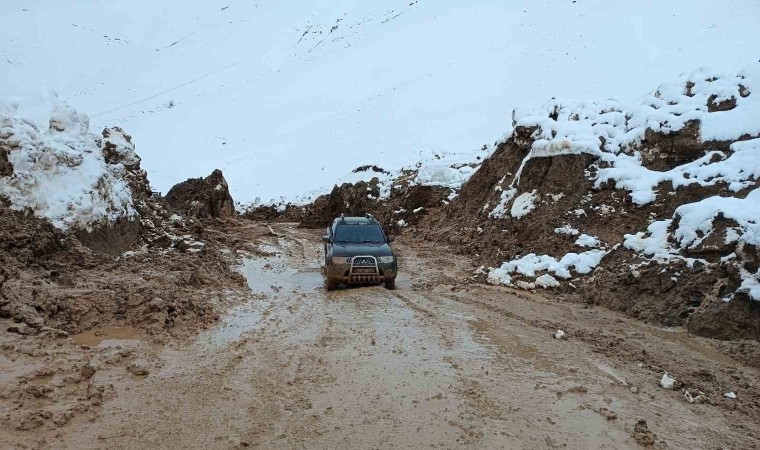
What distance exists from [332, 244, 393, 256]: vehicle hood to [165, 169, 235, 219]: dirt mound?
13059mm

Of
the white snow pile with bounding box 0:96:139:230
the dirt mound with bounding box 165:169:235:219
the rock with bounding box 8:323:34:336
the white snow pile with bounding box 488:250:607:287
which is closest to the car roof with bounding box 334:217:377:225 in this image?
the white snow pile with bounding box 488:250:607:287

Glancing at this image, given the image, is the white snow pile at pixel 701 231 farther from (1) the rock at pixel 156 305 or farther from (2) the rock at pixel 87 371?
(2) the rock at pixel 87 371

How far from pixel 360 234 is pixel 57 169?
6374mm

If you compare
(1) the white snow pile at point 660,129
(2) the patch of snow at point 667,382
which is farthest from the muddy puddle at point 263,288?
→ (1) the white snow pile at point 660,129

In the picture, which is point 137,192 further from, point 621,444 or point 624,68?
point 624,68

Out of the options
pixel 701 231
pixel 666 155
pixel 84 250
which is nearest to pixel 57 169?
pixel 84 250

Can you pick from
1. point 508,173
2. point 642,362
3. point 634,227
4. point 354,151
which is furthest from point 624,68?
point 642,362

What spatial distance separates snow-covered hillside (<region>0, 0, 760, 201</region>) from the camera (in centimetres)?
3209

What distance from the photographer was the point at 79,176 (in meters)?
10.8

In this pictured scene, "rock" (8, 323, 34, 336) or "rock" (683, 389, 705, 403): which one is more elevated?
"rock" (8, 323, 34, 336)

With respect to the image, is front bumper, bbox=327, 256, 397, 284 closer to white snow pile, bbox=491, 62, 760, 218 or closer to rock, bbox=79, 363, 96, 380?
white snow pile, bbox=491, 62, 760, 218

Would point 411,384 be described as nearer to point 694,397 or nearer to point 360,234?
point 694,397

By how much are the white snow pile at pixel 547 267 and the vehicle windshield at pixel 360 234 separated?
→ 275cm

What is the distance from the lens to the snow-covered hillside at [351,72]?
32.1m
